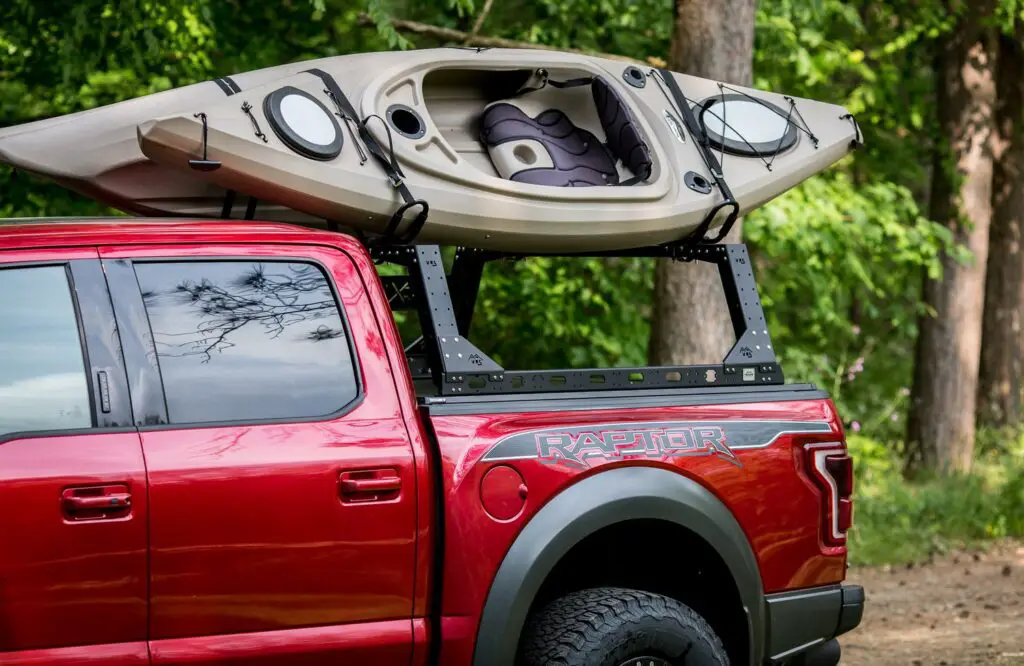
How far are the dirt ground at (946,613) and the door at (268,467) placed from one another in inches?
157

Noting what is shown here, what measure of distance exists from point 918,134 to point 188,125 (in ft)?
36.0

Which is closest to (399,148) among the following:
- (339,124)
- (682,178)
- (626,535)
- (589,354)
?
(339,124)

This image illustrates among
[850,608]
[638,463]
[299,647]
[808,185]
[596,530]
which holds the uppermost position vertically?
[808,185]

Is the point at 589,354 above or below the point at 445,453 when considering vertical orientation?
below

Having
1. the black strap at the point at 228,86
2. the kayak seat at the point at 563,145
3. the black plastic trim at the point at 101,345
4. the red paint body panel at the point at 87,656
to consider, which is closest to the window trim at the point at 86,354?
the black plastic trim at the point at 101,345

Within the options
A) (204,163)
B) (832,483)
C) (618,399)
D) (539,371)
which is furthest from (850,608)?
(204,163)

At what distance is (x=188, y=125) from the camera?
4090 millimetres

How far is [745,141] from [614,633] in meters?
2.35

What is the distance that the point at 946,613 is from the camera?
26.0 feet

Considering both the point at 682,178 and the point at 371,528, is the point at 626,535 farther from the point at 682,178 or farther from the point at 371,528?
the point at 682,178

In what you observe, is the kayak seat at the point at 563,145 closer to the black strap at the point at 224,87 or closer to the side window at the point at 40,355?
the black strap at the point at 224,87

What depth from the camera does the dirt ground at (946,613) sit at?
6859 millimetres

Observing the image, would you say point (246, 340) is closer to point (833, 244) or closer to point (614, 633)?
point (614, 633)

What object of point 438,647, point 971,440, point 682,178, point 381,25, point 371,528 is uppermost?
point 381,25
